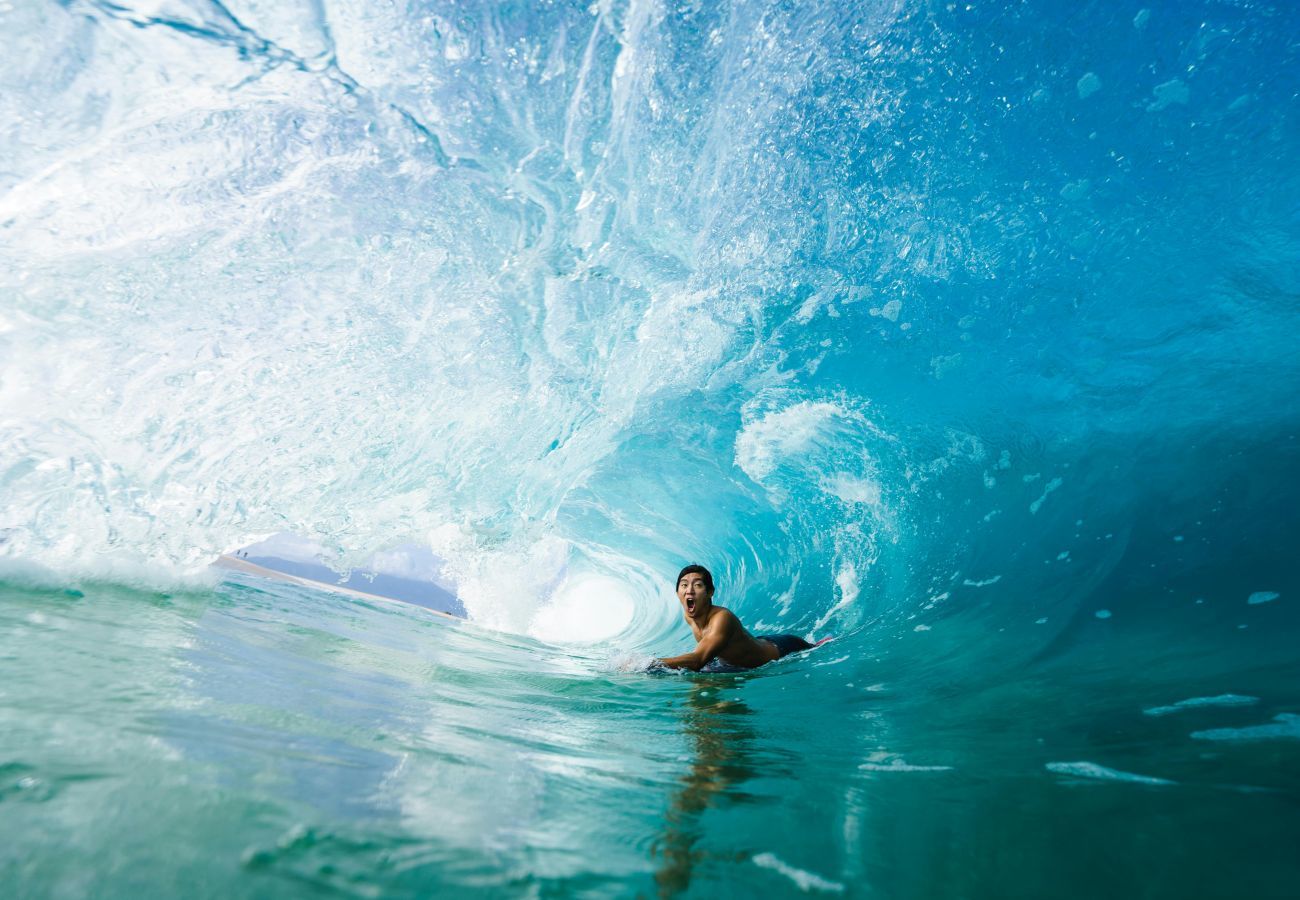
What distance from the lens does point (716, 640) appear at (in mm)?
5078

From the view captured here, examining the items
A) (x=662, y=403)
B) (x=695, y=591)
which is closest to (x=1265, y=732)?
(x=695, y=591)

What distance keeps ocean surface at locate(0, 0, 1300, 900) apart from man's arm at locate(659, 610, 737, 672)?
0.24 metres

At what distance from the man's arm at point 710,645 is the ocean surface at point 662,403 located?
0.79 ft

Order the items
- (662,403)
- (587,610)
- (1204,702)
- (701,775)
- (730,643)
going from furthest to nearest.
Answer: (587,610) → (662,403) → (730,643) → (1204,702) → (701,775)

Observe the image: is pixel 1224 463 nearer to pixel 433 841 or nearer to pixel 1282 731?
pixel 1282 731

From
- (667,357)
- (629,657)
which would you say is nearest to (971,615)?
(629,657)

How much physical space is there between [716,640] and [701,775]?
294 cm

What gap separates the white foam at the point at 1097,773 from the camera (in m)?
1.94

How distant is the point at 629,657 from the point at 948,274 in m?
A: 4.84

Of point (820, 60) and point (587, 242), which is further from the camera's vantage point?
point (587, 242)

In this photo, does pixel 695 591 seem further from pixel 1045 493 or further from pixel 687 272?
pixel 1045 493

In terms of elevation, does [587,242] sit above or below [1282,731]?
above

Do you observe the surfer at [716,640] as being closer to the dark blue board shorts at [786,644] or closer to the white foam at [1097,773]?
the dark blue board shorts at [786,644]

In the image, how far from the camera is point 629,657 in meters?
5.03
